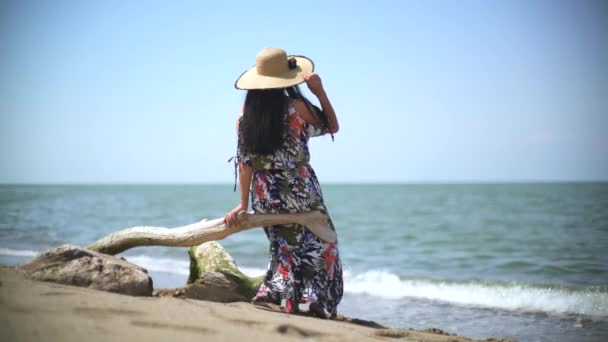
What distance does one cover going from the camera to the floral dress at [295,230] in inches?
159

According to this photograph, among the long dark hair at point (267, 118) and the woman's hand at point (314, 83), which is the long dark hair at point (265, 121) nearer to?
the long dark hair at point (267, 118)

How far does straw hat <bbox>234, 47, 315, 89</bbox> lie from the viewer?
3.94 m

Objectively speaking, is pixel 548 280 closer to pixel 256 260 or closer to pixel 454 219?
pixel 256 260

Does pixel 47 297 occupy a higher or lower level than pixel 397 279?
higher

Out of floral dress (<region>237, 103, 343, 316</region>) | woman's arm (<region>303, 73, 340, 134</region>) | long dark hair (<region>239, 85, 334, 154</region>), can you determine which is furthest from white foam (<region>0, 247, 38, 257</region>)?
woman's arm (<region>303, 73, 340, 134</region>)

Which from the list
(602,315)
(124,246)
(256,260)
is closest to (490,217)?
(256,260)

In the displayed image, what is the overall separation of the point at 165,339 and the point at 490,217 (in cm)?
2483

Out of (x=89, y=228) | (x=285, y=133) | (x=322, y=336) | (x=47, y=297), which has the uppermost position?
(x=285, y=133)

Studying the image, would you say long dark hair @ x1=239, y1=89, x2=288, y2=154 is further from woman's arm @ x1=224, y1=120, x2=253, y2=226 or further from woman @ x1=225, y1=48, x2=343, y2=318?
woman's arm @ x1=224, y1=120, x2=253, y2=226

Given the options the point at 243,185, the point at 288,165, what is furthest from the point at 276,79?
the point at 243,185

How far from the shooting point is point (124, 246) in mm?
4934

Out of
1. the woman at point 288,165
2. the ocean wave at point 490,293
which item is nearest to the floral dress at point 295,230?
the woman at point 288,165

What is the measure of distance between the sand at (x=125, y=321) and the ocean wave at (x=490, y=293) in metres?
4.69

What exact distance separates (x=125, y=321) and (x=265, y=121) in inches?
70.1
